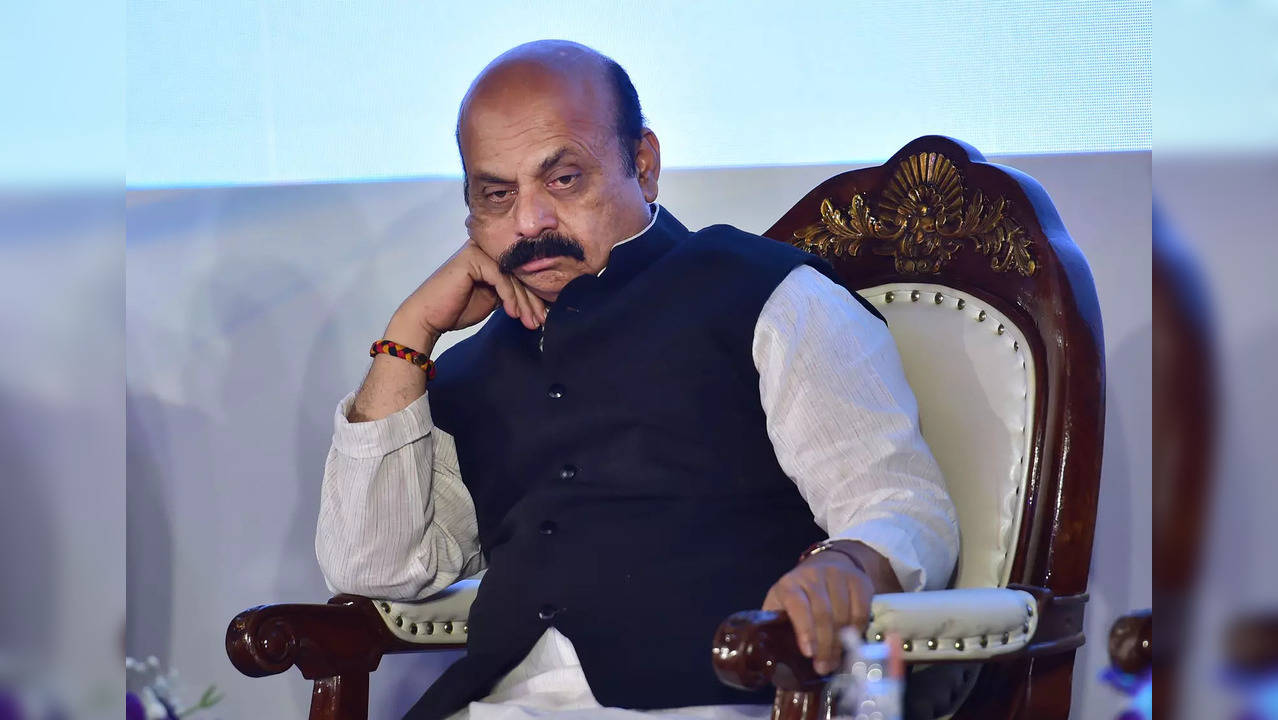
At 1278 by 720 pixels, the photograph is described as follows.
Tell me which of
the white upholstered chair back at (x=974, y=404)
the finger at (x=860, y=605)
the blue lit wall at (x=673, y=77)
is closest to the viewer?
the finger at (x=860, y=605)

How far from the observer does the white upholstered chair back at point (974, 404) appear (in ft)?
5.33

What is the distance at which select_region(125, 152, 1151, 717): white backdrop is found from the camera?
8.92 feet

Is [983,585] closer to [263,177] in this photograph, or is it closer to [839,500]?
[839,500]

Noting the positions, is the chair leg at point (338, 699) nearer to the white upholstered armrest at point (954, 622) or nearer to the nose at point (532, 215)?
the nose at point (532, 215)

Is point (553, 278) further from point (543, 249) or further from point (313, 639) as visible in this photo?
point (313, 639)

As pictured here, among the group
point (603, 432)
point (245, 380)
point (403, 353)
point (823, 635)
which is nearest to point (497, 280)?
point (403, 353)

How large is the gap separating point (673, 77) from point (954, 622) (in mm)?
1532

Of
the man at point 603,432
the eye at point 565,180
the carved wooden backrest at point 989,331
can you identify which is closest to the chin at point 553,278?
the man at point 603,432

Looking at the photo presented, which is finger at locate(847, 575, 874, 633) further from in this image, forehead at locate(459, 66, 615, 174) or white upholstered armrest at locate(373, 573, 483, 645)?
forehead at locate(459, 66, 615, 174)

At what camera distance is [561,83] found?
176 cm

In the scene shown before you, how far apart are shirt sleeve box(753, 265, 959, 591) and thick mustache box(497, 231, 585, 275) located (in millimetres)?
300

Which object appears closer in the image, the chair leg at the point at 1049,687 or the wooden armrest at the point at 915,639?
the wooden armrest at the point at 915,639

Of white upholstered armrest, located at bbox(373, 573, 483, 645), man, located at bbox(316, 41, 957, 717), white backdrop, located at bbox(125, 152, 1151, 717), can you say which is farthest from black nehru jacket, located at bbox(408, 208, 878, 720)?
white backdrop, located at bbox(125, 152, 1151, 717)

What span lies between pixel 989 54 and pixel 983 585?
1.13 metres
